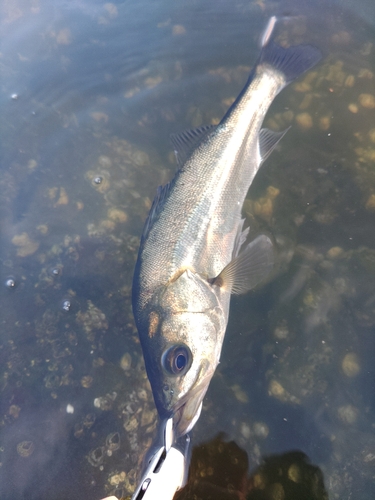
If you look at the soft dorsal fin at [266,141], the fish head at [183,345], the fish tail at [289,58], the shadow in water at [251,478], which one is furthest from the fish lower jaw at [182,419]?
the fish tail at [289,58]

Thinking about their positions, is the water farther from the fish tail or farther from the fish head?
the fish head

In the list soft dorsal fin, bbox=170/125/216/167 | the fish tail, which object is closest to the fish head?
soft dorsal fin, bbox=170/125/216/167

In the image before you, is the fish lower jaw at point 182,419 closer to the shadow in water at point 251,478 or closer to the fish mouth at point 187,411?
the fish mouth at point 187,411

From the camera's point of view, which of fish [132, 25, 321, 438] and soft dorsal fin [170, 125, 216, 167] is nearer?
fish [132, 25, 321, 438]

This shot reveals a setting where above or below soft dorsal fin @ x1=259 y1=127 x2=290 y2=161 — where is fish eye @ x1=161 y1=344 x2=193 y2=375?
below

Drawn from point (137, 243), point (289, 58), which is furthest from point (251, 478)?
point (289, 58)

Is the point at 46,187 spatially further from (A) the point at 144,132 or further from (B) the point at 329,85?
(B) the point at 329,85
